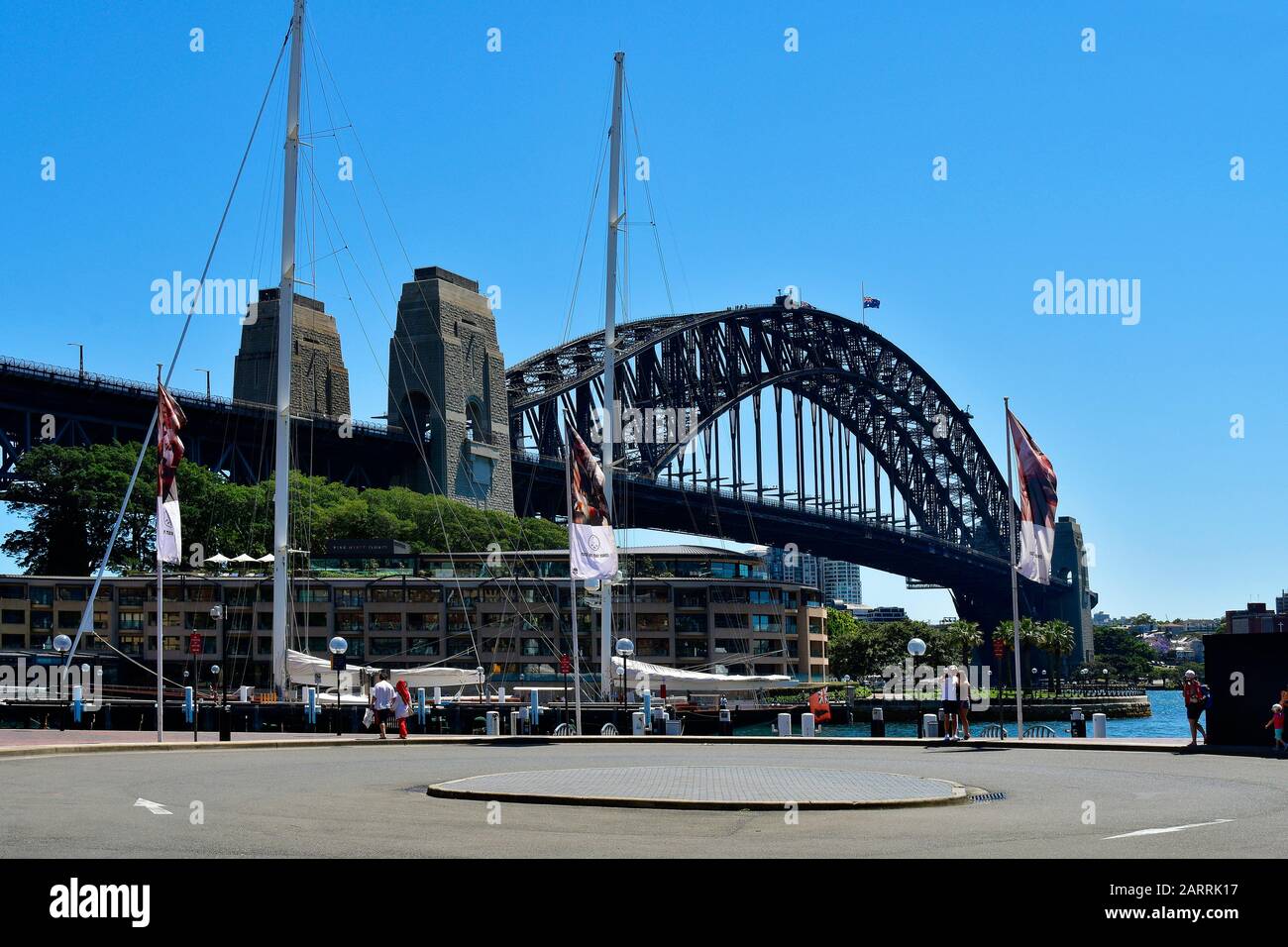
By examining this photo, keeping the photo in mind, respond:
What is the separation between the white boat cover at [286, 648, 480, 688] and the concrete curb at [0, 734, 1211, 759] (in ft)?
69.3

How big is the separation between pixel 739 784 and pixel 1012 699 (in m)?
111

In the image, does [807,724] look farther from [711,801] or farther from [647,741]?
[711,801]

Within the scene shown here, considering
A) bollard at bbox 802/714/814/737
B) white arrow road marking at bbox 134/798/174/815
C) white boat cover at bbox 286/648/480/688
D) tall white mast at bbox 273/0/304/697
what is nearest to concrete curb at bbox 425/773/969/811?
white arrow road marking at bbox 134/798/174/815

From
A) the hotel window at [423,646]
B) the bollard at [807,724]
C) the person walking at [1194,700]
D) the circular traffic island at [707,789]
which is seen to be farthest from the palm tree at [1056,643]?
the circular traffic island at [707,789]

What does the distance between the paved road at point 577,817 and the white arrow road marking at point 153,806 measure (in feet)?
0.61

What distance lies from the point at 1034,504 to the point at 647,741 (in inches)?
527

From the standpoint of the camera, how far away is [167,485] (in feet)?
140

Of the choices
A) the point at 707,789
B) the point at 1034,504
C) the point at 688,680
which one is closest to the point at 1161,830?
the point at 707,789

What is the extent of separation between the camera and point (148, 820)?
19.9 m

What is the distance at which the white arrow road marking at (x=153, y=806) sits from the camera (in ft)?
69.3

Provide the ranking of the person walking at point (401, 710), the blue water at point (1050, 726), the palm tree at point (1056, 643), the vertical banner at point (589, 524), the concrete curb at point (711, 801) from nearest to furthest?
1. the concrete curb at point (711, 801)
2. the person walking at point (401, 710)
3. the vertical banner at point (589, 524)
4. the blue water at point (1050, 726)
5. the palm tree at point (1056, 643)

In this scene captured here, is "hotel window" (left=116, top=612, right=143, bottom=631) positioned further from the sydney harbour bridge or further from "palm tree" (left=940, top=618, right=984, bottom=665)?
"palm tree" (left=940, top=618, right=984, bottom=665)

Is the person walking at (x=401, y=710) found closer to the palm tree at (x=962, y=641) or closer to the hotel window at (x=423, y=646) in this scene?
the hotel window at (x=423, y=646)

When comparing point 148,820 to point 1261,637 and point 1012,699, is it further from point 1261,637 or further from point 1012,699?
point 1012,699
